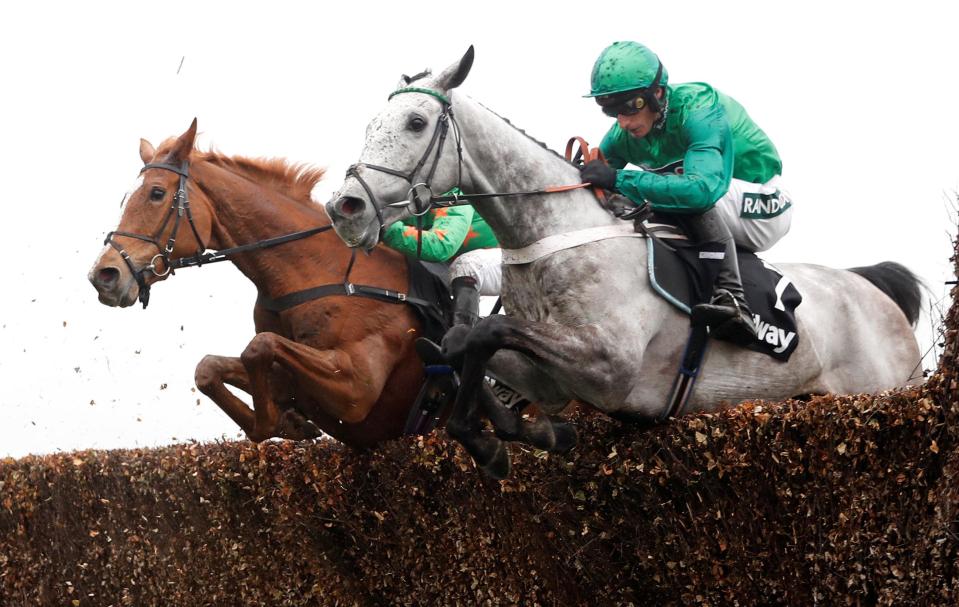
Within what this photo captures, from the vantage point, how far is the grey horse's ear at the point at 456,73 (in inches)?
189

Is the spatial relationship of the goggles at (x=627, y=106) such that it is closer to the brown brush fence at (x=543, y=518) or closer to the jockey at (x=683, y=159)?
the jockey at (x=683, y=159)

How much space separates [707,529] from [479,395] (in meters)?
1.04

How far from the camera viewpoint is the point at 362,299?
611 centimetres

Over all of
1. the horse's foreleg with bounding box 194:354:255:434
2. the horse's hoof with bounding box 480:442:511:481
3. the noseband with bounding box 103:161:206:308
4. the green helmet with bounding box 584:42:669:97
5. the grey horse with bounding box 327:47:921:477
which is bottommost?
the horse's foreleg with bounding box 194:354:255:434

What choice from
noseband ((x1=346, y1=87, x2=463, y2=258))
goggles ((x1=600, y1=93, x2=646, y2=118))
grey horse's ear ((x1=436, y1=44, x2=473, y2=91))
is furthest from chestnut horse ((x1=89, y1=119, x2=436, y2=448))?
goggles ((x1=600, y1=93, x2=646, y2=118))

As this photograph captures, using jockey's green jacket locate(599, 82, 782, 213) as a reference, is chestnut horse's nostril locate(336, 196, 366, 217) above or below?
below

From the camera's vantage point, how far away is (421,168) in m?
4.66

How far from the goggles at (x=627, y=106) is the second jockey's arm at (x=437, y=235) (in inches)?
53.1

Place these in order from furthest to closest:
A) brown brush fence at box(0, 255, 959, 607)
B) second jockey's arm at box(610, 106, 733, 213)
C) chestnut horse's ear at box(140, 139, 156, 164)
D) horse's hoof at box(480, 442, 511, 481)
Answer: chestnut horse's ear at box(140, 139, 156, 164)
second jockey's arm at box(610, 106, 733, 213)
horse's hoof at box(480, 442, 511, 481)
brown brush fence at box(0, 255, 959, 607)

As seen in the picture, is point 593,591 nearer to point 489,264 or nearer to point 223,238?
point 489,264

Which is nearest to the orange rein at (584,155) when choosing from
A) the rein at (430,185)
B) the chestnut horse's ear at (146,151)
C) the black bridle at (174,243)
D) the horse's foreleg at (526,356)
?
the rein at (430,185)

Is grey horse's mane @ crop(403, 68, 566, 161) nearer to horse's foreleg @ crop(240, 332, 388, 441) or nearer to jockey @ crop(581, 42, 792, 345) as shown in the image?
jockey @ crop(581, 42, 792, 345)

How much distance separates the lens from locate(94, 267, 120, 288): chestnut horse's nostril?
577 centimetres

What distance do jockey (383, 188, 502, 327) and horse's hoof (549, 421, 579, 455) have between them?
128cm
